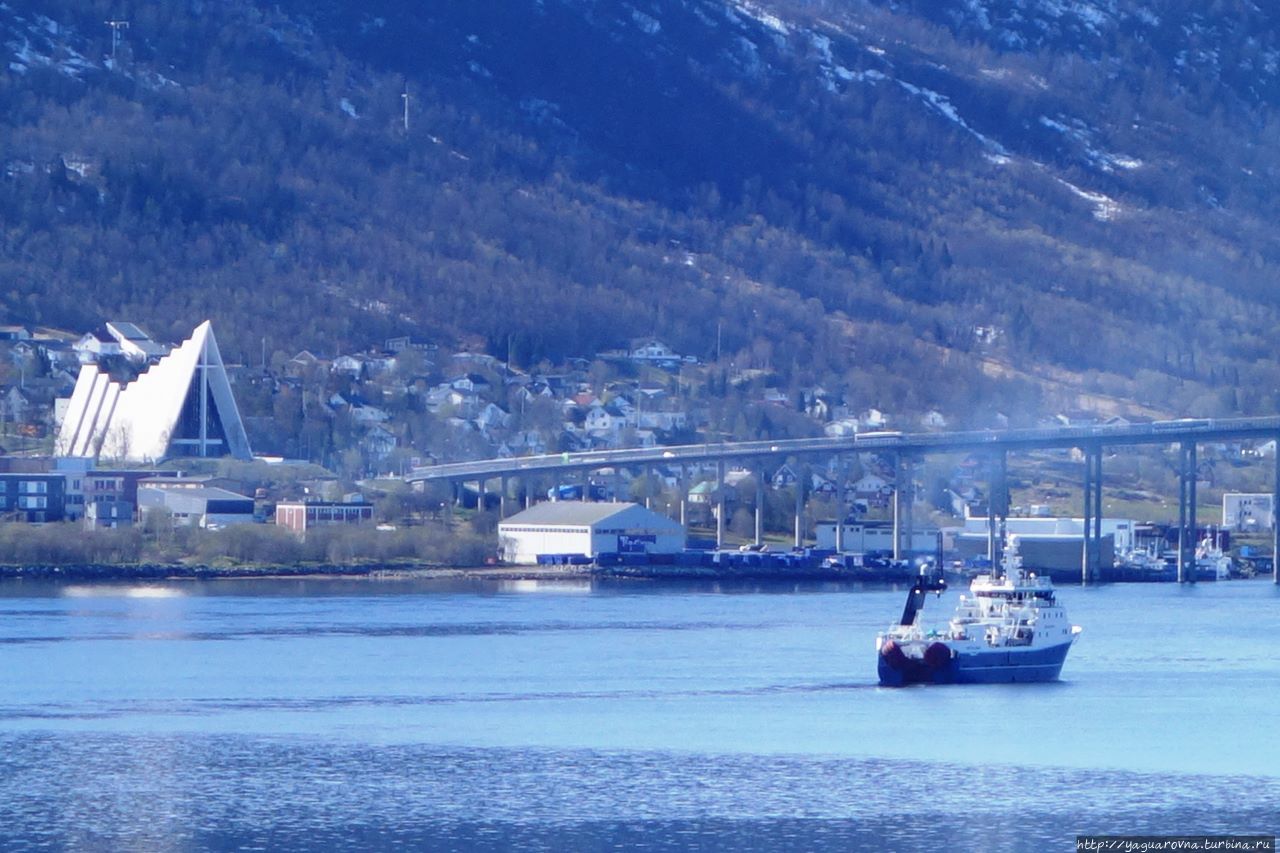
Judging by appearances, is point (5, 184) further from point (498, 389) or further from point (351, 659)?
point (351, 659)

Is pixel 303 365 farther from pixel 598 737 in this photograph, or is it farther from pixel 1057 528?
pixel 598 737

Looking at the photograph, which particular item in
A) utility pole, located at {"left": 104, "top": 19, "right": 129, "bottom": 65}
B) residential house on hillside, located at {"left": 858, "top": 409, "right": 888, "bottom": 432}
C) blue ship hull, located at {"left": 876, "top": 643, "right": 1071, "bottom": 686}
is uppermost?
utility pole, located at {"left": 104, "top": 19, "right": 129, "bottom": 65}

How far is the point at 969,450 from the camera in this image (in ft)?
275

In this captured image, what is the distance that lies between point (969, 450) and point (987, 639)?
130ft

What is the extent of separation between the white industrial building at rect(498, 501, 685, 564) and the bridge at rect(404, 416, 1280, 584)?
2363mm

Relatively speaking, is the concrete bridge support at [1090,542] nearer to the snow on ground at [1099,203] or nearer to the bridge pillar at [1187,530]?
the bridge pillar at [1187,530]

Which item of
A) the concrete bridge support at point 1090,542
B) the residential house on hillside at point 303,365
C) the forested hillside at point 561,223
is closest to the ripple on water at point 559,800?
the concrete bridge support at point 1090,542

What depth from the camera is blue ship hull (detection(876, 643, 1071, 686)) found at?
42969mm

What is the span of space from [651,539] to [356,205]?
83.7 meters

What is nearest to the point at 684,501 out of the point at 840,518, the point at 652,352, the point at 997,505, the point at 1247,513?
the point at 840,518

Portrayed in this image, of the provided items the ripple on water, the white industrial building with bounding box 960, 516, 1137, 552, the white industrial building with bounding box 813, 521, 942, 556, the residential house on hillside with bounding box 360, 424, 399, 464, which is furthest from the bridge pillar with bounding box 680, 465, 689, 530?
the ripple on water

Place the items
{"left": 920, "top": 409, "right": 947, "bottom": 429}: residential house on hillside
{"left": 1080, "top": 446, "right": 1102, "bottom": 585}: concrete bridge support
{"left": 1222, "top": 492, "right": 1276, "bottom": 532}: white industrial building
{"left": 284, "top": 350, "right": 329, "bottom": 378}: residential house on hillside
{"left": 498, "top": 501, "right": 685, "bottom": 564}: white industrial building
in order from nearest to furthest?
{"left": 1080, "top": 446, "right": 1102, "bottom": 585}: concrete bridge support, {"left": 498, "top": 501, "right": 685, "bottom": 564}: white industrial building, {"left": 1222, "top": 492, "right": 1276, "bottom": 532}: white industrial building, {"left": 284, "top": 350, "right": 329, "bottom": 378}: residential house on hillside, {"left": 920, "top": 409, "right": 947, "bottom": 429}: residential house on hillside

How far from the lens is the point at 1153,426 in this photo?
83500mm

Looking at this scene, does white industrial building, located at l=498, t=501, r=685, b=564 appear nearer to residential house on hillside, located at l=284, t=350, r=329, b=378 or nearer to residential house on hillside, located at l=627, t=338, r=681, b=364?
residential house on hillside, located at l=284, t=350, r=329, b=378
